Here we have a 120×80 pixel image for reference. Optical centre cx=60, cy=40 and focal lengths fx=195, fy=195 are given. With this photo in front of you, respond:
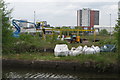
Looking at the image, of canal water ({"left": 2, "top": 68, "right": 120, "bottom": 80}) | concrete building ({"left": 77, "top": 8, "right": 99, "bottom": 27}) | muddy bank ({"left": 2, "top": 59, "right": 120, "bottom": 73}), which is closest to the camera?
canal water ({"left": 2, "top": 68, "right": 120, "bottom": 80})

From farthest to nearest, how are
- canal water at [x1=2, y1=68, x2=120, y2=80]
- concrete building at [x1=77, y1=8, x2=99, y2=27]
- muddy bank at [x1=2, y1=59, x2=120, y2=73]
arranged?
concrete building at [x1=77, y1=8, x2=99, y2=27] → muddy bank at [x1=2, y1=59, x2=120, y2=73] → canal water at [x1=2, y1=68, x2=120, y2=80]

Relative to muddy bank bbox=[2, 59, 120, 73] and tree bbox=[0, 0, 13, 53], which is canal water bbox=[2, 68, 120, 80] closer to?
muddy bank bbox=[2, 59, 120, 73]

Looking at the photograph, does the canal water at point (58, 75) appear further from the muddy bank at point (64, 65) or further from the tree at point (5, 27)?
the tree at point (5, 27)

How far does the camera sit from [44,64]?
53.4 feet

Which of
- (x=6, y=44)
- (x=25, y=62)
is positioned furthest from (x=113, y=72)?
(x=6, y=44)

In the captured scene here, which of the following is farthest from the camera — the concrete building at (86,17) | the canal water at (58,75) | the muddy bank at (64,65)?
the concrete building at (86,17)

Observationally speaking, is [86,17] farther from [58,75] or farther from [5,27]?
[58,75]

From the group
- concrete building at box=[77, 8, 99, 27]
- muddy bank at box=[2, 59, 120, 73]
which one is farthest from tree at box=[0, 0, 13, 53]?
concrete building at box=[77, 8, 99, 27]

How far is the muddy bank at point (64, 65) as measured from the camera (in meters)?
15.0

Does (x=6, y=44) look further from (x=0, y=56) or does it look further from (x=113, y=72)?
(x=113, y=72)

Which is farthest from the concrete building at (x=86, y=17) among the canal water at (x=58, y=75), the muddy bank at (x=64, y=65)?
the canal water at (x=58, y=75)

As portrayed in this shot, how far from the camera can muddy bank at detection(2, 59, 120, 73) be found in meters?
15.0

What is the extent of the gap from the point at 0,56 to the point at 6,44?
141cm

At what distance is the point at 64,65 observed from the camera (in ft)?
52.0
